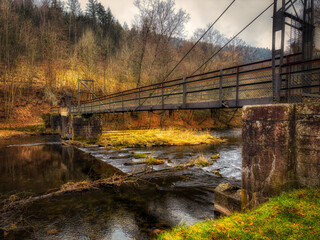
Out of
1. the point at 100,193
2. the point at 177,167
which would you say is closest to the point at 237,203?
the point at 100,193

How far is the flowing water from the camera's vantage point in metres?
5.05

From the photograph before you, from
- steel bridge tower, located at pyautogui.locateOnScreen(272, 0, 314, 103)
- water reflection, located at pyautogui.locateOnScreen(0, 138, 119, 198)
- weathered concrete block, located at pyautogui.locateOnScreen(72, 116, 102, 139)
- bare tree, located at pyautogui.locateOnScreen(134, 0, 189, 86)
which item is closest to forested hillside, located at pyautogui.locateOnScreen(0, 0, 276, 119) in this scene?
bare tree, located at pyautogui.locateOnScreen(134, 0, 189, 86)

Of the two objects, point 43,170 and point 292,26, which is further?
point 43,170

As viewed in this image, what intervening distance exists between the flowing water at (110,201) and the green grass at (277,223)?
1656mm

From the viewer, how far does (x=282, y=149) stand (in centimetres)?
397

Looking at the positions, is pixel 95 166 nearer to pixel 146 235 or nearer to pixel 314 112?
pixel 146 235

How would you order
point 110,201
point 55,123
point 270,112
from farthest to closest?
point 55,123 < point 110,201 < point 270,112

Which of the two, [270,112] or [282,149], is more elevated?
[270,112]

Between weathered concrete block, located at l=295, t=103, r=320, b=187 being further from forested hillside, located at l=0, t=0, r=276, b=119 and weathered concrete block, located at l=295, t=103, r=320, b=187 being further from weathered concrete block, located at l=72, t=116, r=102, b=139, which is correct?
forested hillside, located at l=0, t=0, r=276, b=119

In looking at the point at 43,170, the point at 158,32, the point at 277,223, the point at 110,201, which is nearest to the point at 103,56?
the point at 158,32

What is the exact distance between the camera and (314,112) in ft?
12.3

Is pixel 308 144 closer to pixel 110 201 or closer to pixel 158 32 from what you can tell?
pixel 110 201

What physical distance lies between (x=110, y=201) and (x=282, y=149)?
516cm

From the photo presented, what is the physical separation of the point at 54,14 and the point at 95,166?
47.6 meters
